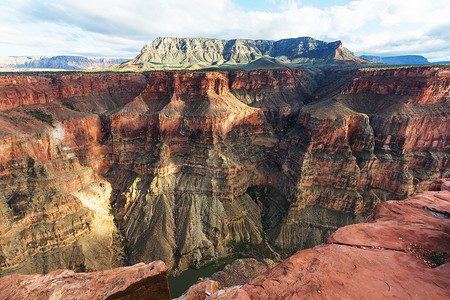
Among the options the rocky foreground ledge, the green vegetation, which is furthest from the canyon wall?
the rocky foreground ledge

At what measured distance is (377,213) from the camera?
19.9m

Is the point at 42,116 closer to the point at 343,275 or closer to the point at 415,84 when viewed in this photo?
the point at 343,275

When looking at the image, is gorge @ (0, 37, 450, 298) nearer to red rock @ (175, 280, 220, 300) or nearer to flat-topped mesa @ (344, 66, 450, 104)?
flat-topped mesa @ (344, 66, 450, 104)

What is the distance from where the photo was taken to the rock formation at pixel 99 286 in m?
13.4

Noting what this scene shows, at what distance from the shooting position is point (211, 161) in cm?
6141

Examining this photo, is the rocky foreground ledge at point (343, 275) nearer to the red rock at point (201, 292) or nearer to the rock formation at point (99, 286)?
the rock formation at point (99, 286)

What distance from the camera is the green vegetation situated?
57.3 metres

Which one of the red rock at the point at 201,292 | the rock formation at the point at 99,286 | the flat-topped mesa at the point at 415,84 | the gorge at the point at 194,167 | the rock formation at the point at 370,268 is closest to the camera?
the rock formation at the point at 370,268

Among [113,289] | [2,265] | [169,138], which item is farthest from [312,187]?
[2,265]

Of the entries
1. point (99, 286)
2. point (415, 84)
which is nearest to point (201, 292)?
point (99, 286)

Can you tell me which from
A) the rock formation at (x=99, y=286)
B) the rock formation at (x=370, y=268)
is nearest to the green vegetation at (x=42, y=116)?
the rock formation at (x=99, y=286)

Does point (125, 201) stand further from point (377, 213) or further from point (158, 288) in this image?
point (377, 213)

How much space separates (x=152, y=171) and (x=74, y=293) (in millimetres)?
49988

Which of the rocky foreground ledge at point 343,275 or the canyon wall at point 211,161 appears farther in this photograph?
the canyon wall at point 211,161
